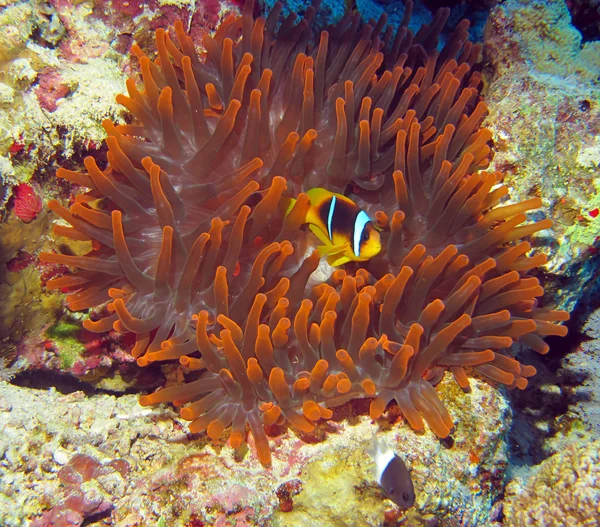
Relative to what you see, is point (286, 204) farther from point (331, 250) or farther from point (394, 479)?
point (394, 479)

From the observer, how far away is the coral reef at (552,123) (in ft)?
9.13

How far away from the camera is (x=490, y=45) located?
10.7 ft

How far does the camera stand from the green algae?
286 cm

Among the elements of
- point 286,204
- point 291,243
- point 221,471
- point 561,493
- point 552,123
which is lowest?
point 221,471

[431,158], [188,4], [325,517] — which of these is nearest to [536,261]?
[431,158]

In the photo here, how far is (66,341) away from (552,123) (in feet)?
11.3

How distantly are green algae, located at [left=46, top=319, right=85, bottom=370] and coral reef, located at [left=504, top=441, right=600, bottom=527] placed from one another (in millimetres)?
2937

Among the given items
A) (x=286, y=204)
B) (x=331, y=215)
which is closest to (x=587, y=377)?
(x=331, y=215)

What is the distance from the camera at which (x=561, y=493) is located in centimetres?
279

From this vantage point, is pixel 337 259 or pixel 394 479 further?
pixel 337 259

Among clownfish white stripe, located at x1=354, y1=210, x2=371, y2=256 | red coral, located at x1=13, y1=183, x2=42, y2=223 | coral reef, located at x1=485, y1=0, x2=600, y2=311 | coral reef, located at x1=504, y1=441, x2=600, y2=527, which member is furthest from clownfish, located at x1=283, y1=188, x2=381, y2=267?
coral reef, located at x1=504, y1=441, x2=600, y2=527

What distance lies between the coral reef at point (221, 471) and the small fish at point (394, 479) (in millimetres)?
92

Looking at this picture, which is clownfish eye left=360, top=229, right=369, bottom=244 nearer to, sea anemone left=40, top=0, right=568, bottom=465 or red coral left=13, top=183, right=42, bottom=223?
sea anemone left=40, top=0, right=568, bottom=465

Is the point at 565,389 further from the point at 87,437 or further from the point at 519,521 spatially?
the point at 87,437
